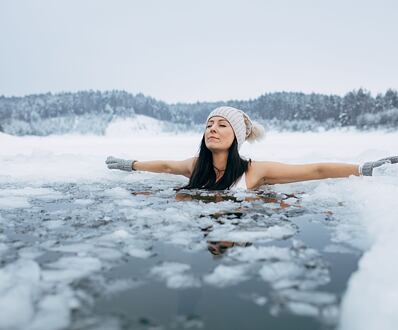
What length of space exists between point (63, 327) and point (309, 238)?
4.52 feet

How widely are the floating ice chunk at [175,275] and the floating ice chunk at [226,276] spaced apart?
0.06 m

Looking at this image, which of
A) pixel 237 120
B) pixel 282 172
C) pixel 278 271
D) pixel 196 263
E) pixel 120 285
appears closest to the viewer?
pixel 120 285

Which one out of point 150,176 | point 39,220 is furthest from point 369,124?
point 39,220

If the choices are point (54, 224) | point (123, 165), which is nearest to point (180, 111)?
point (123, 165)

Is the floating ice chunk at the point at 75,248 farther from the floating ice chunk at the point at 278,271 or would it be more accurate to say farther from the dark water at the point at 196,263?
the floating ice chunk at the point at 278,271

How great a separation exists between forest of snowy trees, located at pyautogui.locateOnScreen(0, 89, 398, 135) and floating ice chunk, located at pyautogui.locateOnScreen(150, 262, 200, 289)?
40039 mm

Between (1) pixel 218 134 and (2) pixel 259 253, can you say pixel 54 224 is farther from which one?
(1) pixel 218 134

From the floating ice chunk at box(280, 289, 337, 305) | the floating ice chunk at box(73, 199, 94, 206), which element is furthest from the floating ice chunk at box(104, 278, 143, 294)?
the floating ice chunk at box(73, 199, 94, 206)

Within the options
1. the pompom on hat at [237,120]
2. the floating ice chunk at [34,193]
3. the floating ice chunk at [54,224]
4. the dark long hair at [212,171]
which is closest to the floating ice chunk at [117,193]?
the floating ice chunk at [34,193]

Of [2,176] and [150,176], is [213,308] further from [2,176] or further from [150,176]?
[2,176]

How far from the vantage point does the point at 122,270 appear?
1615mm

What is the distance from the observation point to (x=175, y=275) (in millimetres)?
1539

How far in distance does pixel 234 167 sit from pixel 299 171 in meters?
0.69

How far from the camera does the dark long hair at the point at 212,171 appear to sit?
408cm
